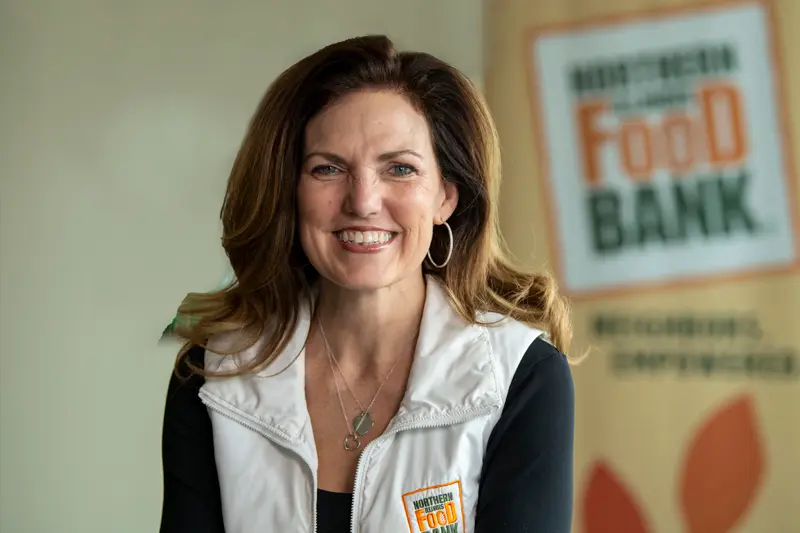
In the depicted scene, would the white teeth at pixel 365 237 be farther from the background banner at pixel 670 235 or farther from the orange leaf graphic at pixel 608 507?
the orange leaf graphic at pixel 608 507

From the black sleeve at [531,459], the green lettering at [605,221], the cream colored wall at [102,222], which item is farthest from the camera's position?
the green lettering at [605,221]

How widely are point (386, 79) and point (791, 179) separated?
6.05ft

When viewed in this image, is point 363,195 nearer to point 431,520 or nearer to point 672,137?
point 431,520

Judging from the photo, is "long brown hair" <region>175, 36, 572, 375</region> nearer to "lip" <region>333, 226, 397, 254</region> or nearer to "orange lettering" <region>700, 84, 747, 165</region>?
"lip" <region>333, 226, 397, 254</region>

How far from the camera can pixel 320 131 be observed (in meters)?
1.54

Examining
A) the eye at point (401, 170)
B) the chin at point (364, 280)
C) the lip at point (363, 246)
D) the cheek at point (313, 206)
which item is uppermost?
the eye at point (401, 170)

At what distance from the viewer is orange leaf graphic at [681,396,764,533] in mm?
2977

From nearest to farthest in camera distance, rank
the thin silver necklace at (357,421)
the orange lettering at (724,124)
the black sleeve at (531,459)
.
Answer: the black sleeve at (531,459) < the thin silver necklace at (357,421) < the orange lettering at (724,124)

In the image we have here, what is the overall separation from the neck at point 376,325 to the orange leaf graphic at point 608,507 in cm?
170

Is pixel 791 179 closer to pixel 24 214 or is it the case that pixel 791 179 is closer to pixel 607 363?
pixel 607 363

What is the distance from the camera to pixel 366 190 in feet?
4.90

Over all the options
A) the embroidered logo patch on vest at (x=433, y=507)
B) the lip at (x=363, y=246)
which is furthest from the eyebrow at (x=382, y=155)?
the embroidered logo patch on vest at (x=433, y=507)

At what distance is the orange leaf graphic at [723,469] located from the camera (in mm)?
2977

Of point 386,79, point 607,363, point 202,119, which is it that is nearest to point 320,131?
point 386,79
